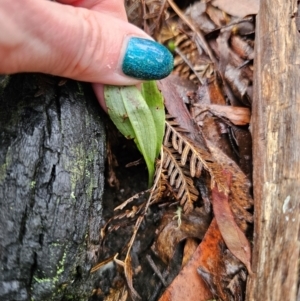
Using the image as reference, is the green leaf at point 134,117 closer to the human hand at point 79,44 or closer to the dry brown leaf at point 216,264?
the human hand at point 79,44

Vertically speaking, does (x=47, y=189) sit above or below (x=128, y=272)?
above

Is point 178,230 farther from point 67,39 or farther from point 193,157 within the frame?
A: point 67,39

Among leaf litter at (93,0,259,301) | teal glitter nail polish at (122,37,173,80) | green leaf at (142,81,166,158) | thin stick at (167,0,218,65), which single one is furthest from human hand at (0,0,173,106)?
thin stick at (167,0,218,65)

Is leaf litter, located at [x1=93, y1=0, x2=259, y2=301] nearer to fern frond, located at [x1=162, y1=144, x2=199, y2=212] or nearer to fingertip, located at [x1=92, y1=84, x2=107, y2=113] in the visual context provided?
fern frond, located at [x1=162, y1=144, x2=199, y2=212]

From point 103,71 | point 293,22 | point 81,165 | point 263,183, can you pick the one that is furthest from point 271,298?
point 293,22

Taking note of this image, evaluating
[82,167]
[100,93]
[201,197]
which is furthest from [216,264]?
[100,93]

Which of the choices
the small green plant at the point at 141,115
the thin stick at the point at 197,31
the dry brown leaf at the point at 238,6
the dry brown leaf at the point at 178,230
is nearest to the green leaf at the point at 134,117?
the small green plant at the point at 141,115
